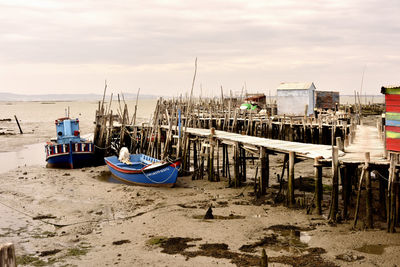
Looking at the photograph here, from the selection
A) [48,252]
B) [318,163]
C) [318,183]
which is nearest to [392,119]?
[318,163]

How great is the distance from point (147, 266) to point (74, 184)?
11251mm

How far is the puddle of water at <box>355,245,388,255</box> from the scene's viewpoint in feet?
32.3

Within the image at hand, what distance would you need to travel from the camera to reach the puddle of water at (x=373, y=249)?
9859mm

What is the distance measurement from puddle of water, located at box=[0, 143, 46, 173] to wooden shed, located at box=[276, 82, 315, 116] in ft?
68.3

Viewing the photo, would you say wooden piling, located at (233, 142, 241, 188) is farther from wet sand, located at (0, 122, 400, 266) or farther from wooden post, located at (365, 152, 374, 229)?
wooden post, located at (365, 152, 374, 229)

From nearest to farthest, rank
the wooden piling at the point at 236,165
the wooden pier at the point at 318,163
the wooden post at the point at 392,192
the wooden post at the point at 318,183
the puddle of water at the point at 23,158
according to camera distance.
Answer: the wooden post at the point at 392,192 < the wooden pier at the point at 318,163 < the wooden post at the point at 318,183 < the wooden piling at the point at 236,165 < the puddle of water at the point at 23,158

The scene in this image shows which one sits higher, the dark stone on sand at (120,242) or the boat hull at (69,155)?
the boat hull at (69,155)

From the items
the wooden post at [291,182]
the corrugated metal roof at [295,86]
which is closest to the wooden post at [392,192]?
the wooden post at [291,182]

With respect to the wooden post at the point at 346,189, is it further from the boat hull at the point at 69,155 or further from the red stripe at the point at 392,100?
the boat hull at the point at 69,155

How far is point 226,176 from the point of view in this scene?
20.2 metres

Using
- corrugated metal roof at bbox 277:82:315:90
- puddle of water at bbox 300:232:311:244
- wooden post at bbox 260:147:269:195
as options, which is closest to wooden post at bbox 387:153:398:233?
puddle of water at bbox 300:232:311:244

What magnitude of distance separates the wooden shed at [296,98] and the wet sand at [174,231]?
20.0 metres

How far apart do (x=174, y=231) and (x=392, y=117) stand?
6999 mm

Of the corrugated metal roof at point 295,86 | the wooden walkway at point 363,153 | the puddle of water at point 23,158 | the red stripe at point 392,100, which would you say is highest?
Answer: the corrugated metal roof at point 295,86
